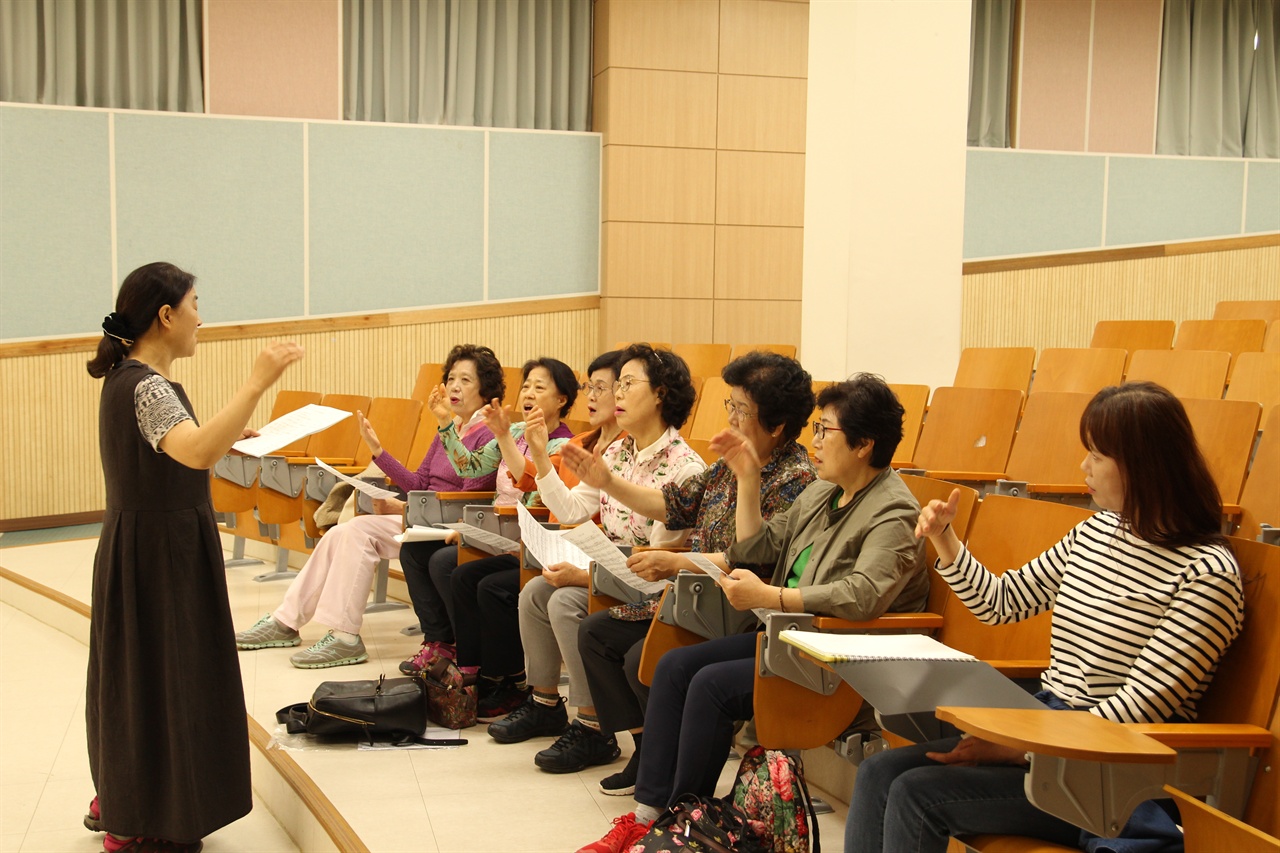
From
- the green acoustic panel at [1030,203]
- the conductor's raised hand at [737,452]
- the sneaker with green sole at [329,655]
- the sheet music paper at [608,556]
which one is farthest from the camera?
the green acoustic panel at [1030,203]

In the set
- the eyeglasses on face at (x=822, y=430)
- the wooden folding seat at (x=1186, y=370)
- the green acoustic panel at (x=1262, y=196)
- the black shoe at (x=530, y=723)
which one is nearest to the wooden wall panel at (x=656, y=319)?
the wooden folding seat at (x=1186, y=370)

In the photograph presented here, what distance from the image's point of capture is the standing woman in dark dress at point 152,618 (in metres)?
2.30

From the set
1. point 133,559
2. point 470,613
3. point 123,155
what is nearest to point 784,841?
point 133,559

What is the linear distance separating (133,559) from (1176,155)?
795 centimetres

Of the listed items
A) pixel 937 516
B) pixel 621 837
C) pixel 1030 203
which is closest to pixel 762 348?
pixel 1030 203

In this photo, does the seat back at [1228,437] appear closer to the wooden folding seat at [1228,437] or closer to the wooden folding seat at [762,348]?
the wooden folding seat at [1228,437]

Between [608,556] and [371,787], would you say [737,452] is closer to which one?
[608,556]

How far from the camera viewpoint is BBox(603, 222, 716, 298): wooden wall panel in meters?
7.60

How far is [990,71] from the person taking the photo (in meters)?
8.03

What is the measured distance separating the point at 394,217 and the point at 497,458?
3878mm

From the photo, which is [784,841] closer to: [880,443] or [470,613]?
[880,443]

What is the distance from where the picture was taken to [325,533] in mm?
4246

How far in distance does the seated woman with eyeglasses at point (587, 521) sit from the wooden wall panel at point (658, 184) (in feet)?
14.8

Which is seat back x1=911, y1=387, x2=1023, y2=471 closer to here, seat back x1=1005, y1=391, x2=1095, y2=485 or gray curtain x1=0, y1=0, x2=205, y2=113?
seat back x1=1005, y1=391, x2=1095, y2=485
